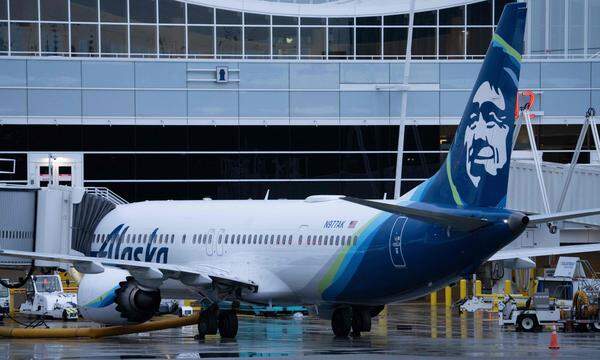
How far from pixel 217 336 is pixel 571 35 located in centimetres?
2748

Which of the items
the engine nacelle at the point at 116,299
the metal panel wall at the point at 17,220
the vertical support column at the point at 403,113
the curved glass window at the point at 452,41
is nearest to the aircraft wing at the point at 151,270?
the engine nacelle at the point at 116,299

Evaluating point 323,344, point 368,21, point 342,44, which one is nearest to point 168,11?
point 342,44

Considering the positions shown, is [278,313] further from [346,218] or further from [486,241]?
[486,241]

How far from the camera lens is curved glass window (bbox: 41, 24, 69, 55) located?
2069 inches

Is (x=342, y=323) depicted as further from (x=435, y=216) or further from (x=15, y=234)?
(x=15, y=234)

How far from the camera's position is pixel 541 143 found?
2157 inches

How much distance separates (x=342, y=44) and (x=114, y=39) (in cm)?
937

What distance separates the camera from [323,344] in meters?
30.1

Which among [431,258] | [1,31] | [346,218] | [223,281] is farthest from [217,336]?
[1,31]

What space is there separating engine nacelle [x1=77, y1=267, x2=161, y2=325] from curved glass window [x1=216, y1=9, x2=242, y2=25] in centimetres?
2283

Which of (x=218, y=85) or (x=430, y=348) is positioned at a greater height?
(x=218, y=85)

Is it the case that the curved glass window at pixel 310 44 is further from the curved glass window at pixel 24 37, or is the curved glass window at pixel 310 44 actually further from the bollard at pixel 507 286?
the bollard at pixel 507 286

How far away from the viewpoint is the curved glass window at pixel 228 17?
53938 mm

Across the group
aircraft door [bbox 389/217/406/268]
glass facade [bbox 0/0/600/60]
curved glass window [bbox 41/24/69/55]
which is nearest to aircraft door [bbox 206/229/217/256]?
Answer: aircraft door [bbox 389/217/406/268]
